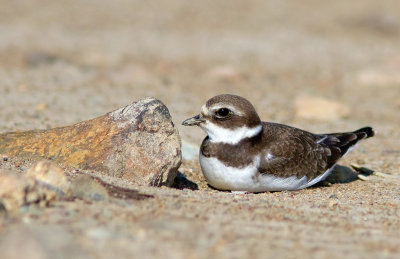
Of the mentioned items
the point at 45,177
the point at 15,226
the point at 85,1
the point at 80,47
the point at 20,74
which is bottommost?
the point at 15,226

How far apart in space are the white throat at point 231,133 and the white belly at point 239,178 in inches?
9.1

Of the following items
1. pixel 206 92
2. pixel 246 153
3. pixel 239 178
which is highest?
pixel 206 92

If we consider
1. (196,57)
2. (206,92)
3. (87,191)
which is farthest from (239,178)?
(196,57)

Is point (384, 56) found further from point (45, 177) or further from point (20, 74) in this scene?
point (45, 177)

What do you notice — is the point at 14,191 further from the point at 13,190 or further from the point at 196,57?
the point at 196,57

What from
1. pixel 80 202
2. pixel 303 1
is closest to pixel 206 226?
pixel 80 202

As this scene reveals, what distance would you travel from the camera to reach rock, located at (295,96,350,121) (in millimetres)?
8758

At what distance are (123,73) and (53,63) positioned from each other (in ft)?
4.59

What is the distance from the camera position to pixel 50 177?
3.94m

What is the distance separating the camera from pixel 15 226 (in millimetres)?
3377

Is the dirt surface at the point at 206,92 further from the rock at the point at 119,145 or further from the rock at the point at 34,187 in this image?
the rock at the point at 119,145

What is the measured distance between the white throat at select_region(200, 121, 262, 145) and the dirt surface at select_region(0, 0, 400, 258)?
0.53 metres

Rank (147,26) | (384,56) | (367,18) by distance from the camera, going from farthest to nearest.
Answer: (367,18), (147,26), (384,56)

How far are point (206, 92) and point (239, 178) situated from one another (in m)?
4.90
